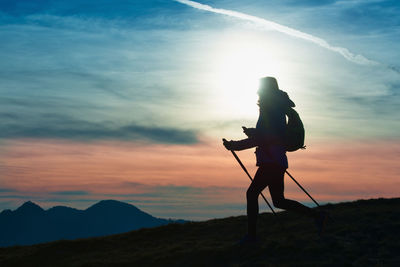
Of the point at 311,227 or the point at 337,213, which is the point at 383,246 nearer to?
the point at 311,227

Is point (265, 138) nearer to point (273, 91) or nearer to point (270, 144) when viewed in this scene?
point (270, 144)

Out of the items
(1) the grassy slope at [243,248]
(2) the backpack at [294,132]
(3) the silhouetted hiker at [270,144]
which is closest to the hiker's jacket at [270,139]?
(3) the silhouetted hiker at [270,144]

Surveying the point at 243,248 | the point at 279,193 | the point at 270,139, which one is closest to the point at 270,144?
the point at 270,139

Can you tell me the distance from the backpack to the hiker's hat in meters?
0.26

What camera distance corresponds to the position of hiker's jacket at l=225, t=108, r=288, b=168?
1094 centimetres

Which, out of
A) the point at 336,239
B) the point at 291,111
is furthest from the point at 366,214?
the point at 291,111

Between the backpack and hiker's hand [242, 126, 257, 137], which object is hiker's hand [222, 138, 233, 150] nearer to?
hiker's hand [242, 126, 257, 137]

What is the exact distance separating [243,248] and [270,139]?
106 inches

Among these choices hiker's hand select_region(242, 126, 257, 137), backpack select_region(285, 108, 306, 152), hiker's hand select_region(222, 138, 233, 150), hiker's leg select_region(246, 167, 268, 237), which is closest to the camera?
backpack select_region(285, 108, 306, 152)

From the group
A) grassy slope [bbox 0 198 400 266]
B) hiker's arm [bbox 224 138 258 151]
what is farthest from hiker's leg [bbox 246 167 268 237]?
grassy slope [bbox 0 198 400 266]

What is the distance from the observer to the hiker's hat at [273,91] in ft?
36.4

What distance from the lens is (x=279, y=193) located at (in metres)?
A: 11.2

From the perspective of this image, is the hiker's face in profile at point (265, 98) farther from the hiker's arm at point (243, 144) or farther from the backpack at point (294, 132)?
the hiker's arm at point (243, 144)

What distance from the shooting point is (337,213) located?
49.5ft
